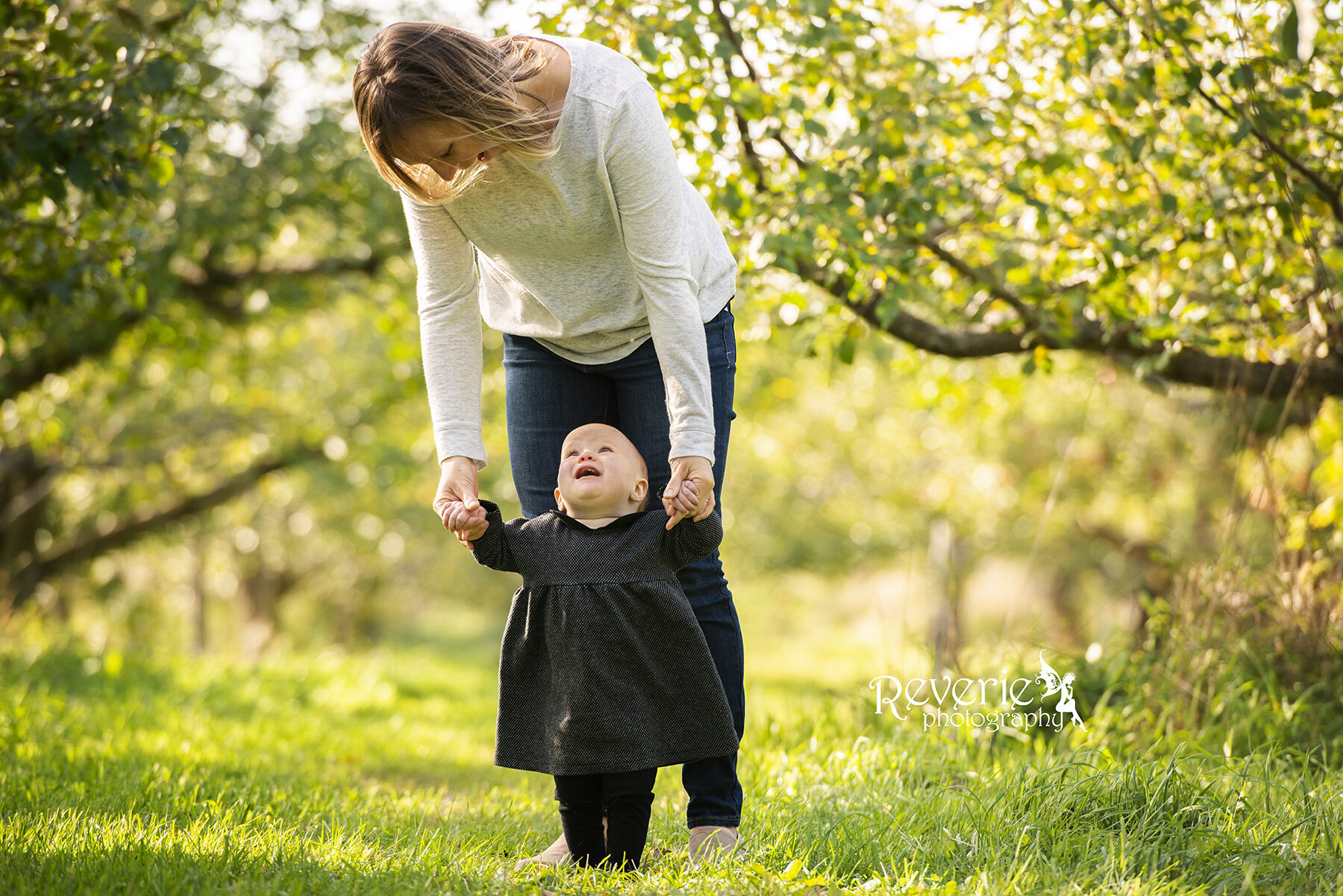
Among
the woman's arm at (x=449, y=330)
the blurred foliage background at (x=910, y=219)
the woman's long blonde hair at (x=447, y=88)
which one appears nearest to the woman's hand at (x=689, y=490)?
the woman's arm at (x=449, y=330)

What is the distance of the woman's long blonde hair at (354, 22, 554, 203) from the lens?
1915 millimetres

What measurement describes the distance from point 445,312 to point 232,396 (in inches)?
303

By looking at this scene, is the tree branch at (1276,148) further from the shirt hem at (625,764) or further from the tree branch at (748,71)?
the shirt hem at (625,764)

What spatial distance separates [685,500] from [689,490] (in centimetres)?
2

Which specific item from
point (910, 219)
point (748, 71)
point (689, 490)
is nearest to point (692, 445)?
point (689, 490)

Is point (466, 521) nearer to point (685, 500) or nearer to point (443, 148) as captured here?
point (685, 500)

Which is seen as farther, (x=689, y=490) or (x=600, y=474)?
(x=600, y=474)

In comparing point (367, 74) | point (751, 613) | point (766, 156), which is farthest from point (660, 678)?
point (751, 613)

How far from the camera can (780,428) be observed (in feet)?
40.9

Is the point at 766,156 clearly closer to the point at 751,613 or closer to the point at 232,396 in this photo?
the point at 232,396

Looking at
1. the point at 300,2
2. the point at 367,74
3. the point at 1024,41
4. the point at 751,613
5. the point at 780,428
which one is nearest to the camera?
the point at 367,74

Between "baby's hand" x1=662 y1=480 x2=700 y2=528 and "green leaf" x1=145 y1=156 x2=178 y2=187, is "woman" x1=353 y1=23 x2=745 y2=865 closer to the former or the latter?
"baby's hand" x1=662 y1=480 x2=700 y2=528

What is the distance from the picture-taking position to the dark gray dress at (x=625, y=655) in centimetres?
206

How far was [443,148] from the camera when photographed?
6.51ft
